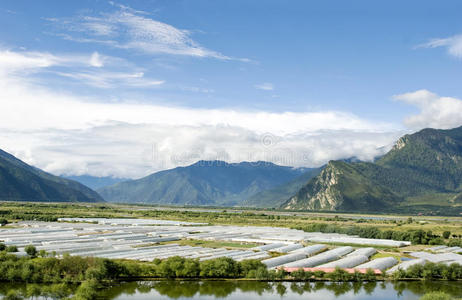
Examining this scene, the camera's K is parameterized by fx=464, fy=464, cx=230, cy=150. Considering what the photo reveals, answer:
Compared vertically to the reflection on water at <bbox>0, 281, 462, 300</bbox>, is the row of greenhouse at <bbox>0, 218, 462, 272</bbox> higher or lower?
higher

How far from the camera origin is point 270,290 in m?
51.1

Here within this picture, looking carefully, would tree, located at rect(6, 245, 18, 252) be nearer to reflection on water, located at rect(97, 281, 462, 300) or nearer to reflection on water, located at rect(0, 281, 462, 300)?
reflection on water, located at rect(0, 281, 462, 300)

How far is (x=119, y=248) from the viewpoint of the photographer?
70.2m

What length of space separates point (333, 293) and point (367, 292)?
4.06 meters

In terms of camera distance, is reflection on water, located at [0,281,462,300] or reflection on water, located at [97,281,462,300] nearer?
reflection on water, located at [0,281,462,300]

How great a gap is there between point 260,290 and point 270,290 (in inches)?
44.5

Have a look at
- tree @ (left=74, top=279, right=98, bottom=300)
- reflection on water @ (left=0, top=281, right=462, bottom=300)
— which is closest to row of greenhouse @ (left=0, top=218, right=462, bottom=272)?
reflection on water @ (left=0, top=281, right=462, bottom=300)

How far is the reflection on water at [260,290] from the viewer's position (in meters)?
47.7

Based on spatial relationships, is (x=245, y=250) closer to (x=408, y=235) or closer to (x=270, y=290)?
(x=270, y=290)

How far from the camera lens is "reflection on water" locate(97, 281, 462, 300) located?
4822 cm

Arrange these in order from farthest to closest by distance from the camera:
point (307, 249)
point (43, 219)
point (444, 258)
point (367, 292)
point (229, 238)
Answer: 1. point (43, 219)
2. point (229, 238)
3. point (307, 249)
4. point (444, 258)
5. point (367, 292)

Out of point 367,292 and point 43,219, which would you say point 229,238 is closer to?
point 367,292

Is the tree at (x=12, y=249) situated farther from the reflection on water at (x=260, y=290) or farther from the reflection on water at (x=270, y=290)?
the reflection on water at (x=270, y=290)

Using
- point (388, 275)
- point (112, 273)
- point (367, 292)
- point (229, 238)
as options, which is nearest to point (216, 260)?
point (112, 273)
